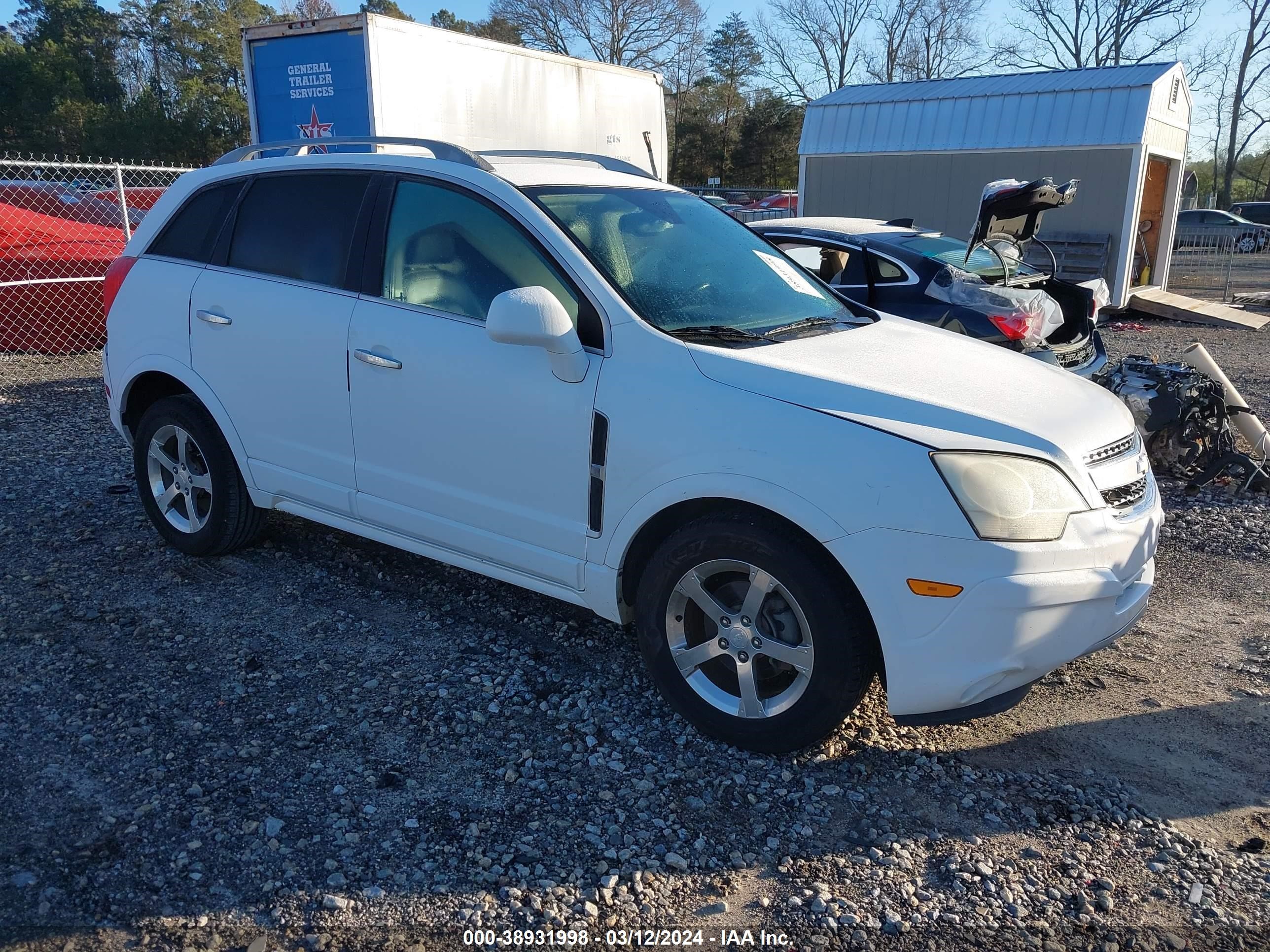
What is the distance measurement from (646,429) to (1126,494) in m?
1.61

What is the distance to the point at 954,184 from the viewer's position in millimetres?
15656

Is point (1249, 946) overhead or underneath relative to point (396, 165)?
underneath

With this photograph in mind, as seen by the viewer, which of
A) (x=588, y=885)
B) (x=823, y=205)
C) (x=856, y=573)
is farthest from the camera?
(x=823, y=205)

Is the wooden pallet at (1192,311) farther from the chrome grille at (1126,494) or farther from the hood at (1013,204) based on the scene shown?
the chrome grille at (1126,494)

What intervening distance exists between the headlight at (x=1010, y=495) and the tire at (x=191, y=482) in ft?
10.9

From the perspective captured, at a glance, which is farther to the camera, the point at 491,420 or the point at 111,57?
the point at 111,57

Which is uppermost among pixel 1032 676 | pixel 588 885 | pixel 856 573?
pixel 856 573

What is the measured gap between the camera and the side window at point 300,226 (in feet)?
13.7

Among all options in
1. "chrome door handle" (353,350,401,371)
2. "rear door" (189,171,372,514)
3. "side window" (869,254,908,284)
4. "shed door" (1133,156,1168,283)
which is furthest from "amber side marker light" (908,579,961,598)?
"shed door" (1133,156,1168,283)

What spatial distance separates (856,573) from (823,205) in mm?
15331

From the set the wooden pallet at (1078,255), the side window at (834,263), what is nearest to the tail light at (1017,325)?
the side window at (834,263)

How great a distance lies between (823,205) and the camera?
17.2 metres

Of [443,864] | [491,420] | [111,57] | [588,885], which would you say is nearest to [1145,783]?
[588,885]

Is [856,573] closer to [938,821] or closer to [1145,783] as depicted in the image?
[938,821]
